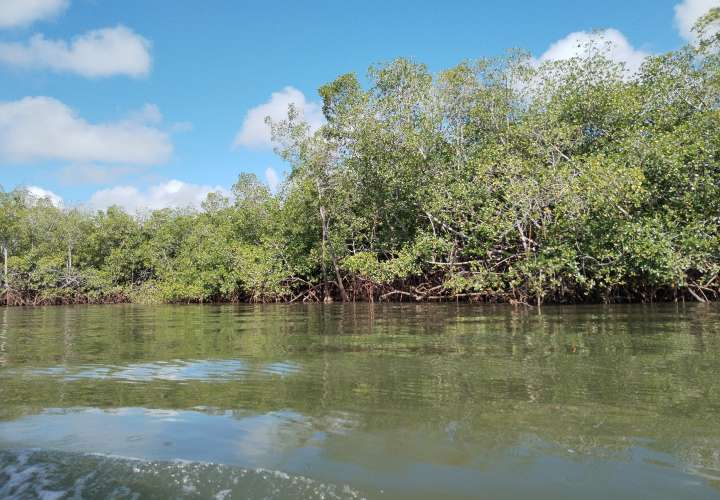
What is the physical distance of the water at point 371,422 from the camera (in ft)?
6.88

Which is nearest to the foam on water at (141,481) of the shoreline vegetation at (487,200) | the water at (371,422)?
the water at (371,422)

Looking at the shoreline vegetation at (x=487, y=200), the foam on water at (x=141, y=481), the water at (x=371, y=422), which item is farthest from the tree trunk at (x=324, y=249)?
the foam on water at (x=141, y=481)

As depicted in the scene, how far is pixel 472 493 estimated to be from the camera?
1976mm

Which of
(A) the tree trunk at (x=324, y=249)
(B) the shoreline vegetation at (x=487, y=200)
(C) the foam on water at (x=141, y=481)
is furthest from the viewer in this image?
(A) the tree trunk at (x=324, y=249)

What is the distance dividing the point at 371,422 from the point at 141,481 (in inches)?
50.3

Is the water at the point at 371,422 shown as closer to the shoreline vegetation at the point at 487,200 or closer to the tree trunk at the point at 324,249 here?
the shoreline vegetation at the point at 487,200

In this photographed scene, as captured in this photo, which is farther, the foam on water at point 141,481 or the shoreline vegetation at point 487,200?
the shoreline vegetation at point 487,200

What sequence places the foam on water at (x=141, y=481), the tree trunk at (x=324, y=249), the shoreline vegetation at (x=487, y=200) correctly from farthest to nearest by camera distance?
the tree trunk at (x=324, y=249) < the shoreline vegetation at (x=487, y=200) < the foam on water at (x=141, y=481)

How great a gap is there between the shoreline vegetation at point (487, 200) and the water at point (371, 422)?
816 cm

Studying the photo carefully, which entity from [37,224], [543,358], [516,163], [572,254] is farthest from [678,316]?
[37,224]

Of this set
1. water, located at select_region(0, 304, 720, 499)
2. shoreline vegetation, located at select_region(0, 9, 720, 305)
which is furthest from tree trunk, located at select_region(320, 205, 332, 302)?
water, located at select_region(0, 304, 720, 499)

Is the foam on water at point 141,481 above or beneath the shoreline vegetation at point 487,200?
beneath

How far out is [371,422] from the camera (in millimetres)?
2975

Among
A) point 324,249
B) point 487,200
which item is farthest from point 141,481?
point 324,249
